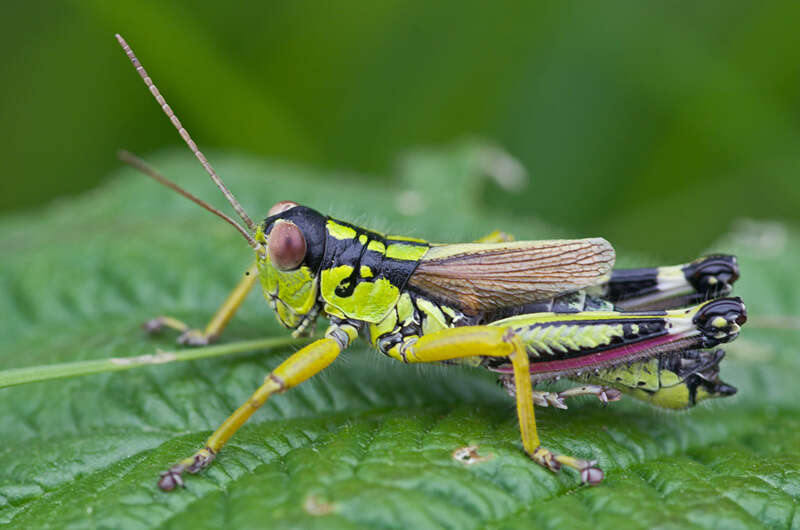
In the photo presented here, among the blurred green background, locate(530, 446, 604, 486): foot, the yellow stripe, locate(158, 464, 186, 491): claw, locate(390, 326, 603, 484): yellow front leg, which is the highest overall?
the blurred green background

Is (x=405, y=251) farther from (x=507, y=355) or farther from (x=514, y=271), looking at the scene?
(x=507, y=355)

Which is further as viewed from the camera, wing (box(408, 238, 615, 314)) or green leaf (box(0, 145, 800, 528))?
wing (box(408, 238, 615, 314))

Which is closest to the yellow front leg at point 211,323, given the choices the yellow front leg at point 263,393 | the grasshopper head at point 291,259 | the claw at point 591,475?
the grasshopper head at point 291,259

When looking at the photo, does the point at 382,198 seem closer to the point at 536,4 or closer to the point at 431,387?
the point at 431,387

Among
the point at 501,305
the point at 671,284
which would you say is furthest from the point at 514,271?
the point at 671,284

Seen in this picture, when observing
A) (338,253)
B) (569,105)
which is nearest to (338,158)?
(569,105)

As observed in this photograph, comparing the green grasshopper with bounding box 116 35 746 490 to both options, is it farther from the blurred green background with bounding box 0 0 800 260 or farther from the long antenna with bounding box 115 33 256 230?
the blurred green background with bounding box 0 0 800 260

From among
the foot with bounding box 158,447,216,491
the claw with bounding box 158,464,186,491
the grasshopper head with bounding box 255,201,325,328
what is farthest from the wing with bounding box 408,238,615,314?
the claw with bounding box 158,464,186,491
